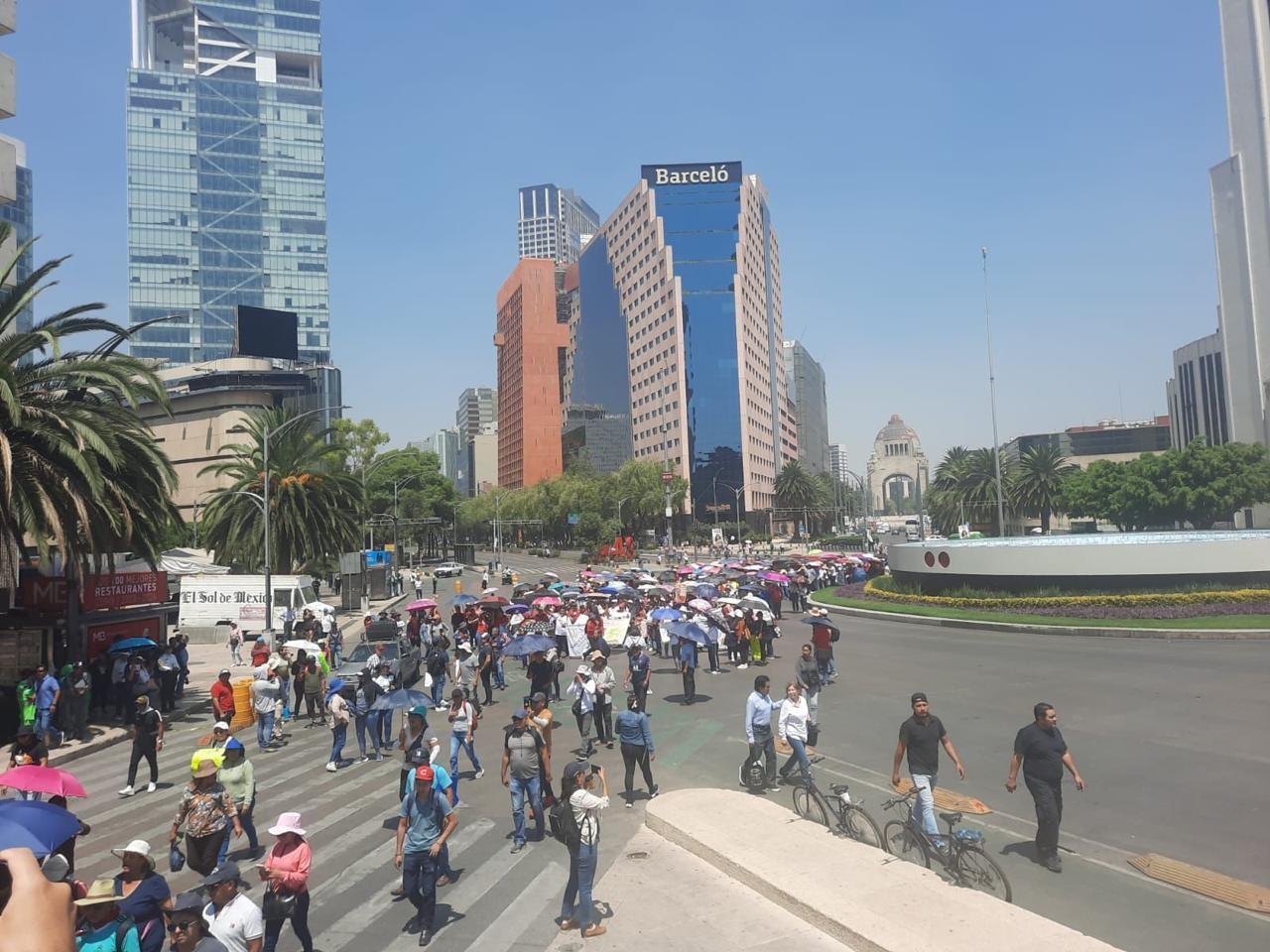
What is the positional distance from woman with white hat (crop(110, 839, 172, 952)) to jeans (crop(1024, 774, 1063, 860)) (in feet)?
26.1

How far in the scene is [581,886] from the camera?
7359 mm

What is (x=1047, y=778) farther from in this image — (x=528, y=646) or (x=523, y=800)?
(x=528, y=646)

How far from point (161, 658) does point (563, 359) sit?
509 feet

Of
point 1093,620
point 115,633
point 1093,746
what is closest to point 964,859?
point 1093,746

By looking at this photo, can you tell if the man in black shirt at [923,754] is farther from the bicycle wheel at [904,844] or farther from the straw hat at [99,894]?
the straw hat at [99,894]

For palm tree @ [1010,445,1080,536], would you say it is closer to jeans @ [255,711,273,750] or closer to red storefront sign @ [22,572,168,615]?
red storefront sign @ [22,572,168,615]

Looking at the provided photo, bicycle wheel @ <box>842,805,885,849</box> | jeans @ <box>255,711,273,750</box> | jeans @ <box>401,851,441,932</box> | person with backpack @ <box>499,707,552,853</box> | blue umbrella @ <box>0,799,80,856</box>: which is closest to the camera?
blue umbrella @ <box>0,799,80,856</box>

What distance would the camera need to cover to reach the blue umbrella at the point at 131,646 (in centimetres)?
1978

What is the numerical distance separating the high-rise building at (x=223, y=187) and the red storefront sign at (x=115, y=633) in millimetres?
120652

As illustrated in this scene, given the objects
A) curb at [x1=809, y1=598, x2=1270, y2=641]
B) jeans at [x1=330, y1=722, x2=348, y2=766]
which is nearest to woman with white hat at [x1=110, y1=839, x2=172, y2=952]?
jeans at [x1=330, y1=722, x2=348, y2=766]

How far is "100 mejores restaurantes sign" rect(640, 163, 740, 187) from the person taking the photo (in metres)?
122

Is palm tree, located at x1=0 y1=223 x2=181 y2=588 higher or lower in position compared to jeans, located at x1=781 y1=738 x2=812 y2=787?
higher

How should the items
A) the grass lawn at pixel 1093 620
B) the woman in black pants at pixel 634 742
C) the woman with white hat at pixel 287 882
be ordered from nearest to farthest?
the woman with white hat at pixel 287 882
the woman in black pants at pixel 634 742
the grass lawn at pixel 1093 620

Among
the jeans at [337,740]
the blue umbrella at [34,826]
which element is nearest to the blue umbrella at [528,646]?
the jeans at [337,740]
